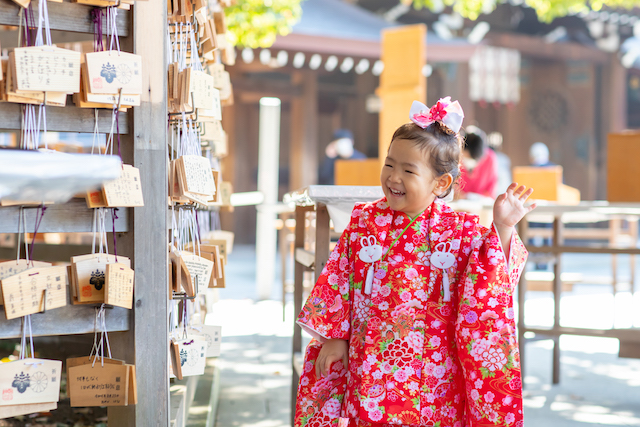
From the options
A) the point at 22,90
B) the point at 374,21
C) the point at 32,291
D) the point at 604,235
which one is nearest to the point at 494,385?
the point at 32,291

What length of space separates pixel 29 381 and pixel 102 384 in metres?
0.18

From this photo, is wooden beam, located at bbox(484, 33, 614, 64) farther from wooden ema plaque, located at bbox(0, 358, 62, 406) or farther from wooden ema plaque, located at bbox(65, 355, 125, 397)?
wooden ema plaque, located at bbox(0, 358, 62, 406)

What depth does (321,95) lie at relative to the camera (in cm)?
1092

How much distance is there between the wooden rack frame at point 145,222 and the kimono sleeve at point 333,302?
1.35 ft

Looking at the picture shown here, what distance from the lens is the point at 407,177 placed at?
1.69 meters

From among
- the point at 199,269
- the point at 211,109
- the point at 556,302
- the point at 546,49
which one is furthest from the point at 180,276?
the point at 546,49

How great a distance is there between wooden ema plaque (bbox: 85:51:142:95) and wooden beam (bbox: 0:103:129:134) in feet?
0.33

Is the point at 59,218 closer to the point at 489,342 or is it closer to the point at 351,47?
the point at 489,342

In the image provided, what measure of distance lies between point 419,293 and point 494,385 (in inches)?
11.9

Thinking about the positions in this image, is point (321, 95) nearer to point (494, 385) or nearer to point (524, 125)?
point (524, 125)

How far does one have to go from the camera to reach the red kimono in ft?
5.32

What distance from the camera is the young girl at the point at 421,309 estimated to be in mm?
1626

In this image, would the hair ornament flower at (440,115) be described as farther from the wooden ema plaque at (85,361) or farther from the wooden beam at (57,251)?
the wooden beam at (57,251)

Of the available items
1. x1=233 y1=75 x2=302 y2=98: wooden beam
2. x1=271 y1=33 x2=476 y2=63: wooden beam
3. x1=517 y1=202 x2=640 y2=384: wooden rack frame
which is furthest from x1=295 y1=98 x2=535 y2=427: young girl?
x1=233 y1=75 x2=302 y2=98: wooden beam
